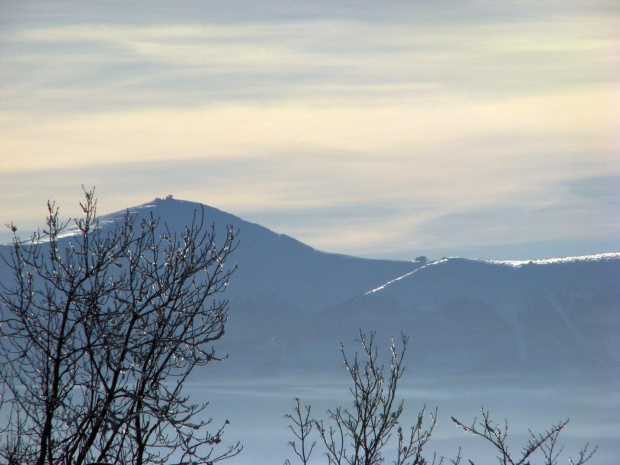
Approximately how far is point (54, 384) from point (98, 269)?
160cm

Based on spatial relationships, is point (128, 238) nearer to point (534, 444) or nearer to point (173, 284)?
point (173, 284)

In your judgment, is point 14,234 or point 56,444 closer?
point 56,444

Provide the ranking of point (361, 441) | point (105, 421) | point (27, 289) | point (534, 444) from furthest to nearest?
point (361, 441)
point (534, 444)
point (27, 289)
point (105, 421)

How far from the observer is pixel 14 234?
1209 centimetres

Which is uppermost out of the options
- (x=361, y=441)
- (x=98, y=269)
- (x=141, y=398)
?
(x=98, y=269)

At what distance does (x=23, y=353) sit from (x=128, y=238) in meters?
2.22

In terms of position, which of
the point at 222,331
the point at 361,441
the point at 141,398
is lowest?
the point at 361,441

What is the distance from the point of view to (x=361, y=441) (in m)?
13.5

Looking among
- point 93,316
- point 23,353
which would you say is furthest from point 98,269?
point 23,353

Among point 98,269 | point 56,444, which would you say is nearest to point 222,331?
point 98,269

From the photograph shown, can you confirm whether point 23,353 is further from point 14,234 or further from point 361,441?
point 361,441

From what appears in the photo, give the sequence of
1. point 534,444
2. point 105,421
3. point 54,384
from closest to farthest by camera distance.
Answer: point 105,421
point 54,384
point 534,444

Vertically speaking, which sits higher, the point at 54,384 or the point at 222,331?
the point at 222,331

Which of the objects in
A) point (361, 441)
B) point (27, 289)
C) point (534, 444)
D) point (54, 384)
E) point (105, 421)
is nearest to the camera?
point (105, 421)
